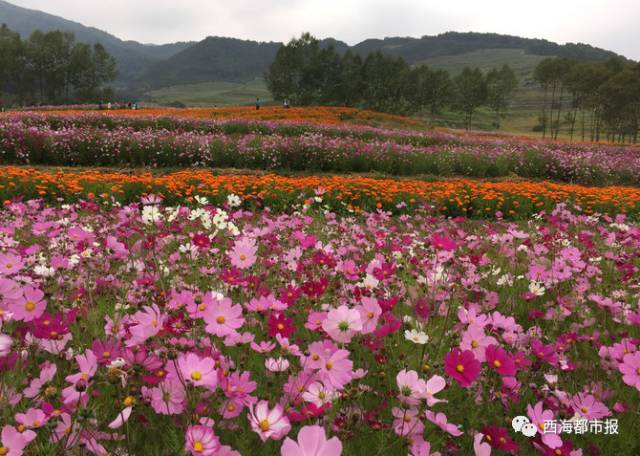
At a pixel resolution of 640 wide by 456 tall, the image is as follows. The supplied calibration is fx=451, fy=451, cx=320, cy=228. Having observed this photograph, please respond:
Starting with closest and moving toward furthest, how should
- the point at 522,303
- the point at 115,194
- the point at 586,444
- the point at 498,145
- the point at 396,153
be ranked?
the point at 586,444, the point at 522,303, the point at 115,194, the point at 396,153, the point at 498,145

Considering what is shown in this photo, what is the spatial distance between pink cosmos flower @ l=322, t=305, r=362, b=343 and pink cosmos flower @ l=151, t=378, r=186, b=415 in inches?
17.4

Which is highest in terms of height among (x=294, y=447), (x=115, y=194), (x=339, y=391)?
(x=294, y=447)

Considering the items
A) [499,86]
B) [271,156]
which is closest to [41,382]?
[271,156]

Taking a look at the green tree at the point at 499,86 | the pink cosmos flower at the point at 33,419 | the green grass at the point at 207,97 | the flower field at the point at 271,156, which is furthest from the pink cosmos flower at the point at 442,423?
the green grass at the point at 207,97

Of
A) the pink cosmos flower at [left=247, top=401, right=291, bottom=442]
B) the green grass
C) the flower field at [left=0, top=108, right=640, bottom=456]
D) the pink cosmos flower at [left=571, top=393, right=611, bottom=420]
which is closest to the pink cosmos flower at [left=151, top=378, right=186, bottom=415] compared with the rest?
the flower field at [left=0, top=108, right=640, bottom=456]

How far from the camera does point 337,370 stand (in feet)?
4.13

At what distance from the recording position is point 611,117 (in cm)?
5756

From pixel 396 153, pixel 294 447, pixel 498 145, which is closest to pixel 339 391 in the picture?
pixel 294 447

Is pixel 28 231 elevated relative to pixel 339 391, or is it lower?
lower

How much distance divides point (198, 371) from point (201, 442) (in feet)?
0.67

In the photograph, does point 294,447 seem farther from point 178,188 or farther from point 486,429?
point 178,188

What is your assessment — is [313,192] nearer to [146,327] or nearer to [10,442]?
[146,327]

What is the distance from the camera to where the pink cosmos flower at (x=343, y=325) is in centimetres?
132

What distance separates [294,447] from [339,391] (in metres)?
0.44
